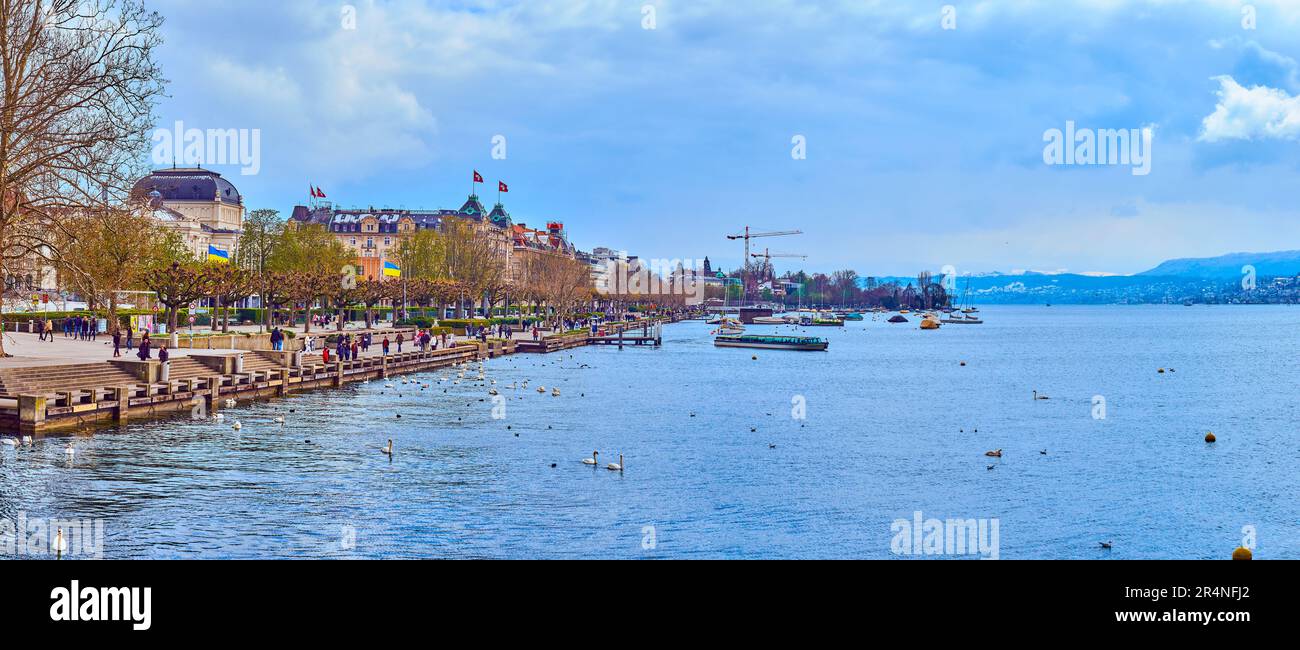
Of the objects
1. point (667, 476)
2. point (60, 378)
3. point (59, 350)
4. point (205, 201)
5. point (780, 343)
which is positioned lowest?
point (667, 476)

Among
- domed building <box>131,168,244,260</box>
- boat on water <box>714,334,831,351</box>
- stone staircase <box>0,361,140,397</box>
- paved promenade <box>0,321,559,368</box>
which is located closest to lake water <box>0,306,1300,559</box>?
stone staircase <box>0,361,140,397</box>

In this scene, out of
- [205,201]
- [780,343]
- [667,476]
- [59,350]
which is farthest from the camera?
[205,201]

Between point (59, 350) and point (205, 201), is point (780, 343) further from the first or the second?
point (205, 201)

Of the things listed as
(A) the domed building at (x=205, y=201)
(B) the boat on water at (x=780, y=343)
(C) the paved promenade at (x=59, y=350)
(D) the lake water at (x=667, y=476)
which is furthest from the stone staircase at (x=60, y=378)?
(A) the domed building at (x=205, y=201)

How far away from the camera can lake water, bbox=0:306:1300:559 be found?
29.1 meters

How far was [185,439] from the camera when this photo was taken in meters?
42.8

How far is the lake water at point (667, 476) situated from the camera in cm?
2909

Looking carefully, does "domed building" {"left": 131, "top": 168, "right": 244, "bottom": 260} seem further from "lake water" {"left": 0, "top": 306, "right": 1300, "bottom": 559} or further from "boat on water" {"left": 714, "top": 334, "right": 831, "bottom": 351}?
"lake water" {"left": 0, "top": 306, "right": 1300, "bottom": 559}

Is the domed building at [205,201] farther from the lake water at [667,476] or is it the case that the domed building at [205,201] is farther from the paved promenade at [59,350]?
the lake water at [667,476]

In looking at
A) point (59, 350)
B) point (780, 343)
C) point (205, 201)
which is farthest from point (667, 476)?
point (205, 201)

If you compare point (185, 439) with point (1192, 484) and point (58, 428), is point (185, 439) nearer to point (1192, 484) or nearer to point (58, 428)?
point (58, 428)

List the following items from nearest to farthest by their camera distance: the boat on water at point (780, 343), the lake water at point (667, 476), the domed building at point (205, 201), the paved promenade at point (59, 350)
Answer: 1. the lake water at point (667, 476)
2. the paved promenade at point (59, 350)
3. the boat on water at point (780, 343)
4. the domed building at point (205, 201)

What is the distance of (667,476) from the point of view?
39344mm
